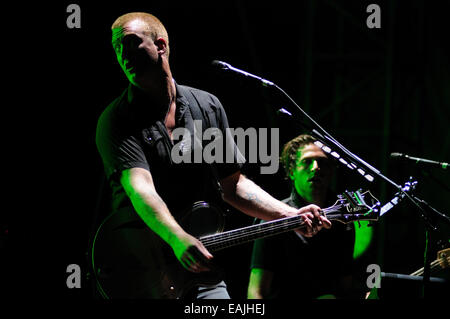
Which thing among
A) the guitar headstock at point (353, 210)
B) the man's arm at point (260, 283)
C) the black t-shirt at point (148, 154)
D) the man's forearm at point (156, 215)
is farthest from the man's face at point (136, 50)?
the man's arm at point (260, 283)

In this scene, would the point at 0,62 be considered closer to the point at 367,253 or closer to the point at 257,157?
the point at 257,157

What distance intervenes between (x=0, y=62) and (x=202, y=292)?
2.37m

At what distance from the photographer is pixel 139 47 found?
2783 mm

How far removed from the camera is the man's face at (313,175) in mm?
4051

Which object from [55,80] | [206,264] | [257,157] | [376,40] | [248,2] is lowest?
[206,264]

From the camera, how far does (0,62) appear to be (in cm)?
376

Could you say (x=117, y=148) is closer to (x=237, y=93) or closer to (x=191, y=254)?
(x=191, y=254)

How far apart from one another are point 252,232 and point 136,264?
2.16ft

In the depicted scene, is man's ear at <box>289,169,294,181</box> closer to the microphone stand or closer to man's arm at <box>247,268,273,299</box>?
man's arm at <box>247,268,273,299</box>

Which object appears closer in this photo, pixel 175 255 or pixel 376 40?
pixel 175 255

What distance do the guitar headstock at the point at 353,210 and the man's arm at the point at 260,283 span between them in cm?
107

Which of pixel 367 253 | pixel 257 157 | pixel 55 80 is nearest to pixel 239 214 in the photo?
pixel 257 157

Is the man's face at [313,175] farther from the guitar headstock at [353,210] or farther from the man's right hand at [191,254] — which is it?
the man's right hand at [191,254]
